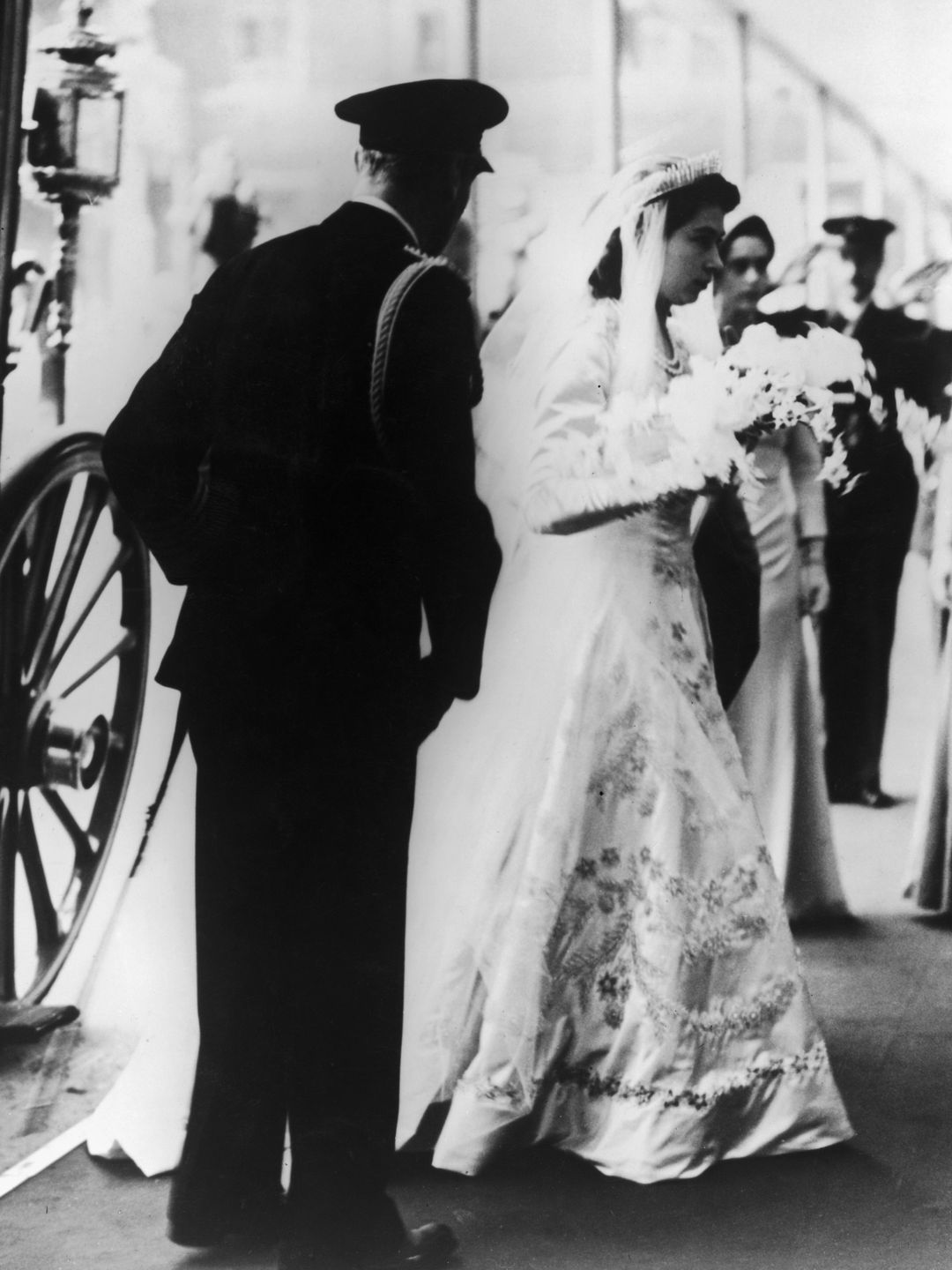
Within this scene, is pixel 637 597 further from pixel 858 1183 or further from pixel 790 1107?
pixel 858 1183

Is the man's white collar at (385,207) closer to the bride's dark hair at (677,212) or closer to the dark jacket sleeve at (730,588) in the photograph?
the bride's dark hair at (677,212)

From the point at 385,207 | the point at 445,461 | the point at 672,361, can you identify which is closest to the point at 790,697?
the point at 672,361

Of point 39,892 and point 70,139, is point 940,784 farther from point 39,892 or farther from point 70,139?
point 70,139

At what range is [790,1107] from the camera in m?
2.07

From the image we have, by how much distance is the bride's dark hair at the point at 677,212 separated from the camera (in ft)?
7.02

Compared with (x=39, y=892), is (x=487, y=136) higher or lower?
higher

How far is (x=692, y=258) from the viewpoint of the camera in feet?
7.09

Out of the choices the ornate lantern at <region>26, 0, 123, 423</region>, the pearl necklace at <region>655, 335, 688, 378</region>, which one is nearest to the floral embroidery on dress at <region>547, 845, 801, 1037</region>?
the pearl necklace at <region>655, 335, 688, 378</region>

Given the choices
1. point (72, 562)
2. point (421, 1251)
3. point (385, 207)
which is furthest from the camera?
point (72, 562)

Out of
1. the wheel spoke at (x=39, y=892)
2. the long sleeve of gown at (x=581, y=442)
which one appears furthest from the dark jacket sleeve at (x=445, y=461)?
the wheel spoke at (x=39, y=892)

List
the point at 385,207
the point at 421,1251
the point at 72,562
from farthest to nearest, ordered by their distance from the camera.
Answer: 1. the point at 72,562
2. the point at 385,207
3. the point at 421,1251

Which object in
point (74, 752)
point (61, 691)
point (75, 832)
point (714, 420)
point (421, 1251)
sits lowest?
point (421, 1251)

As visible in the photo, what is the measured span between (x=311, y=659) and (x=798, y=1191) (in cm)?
119

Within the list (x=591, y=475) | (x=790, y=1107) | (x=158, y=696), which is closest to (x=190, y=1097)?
(x=158, y=696)
